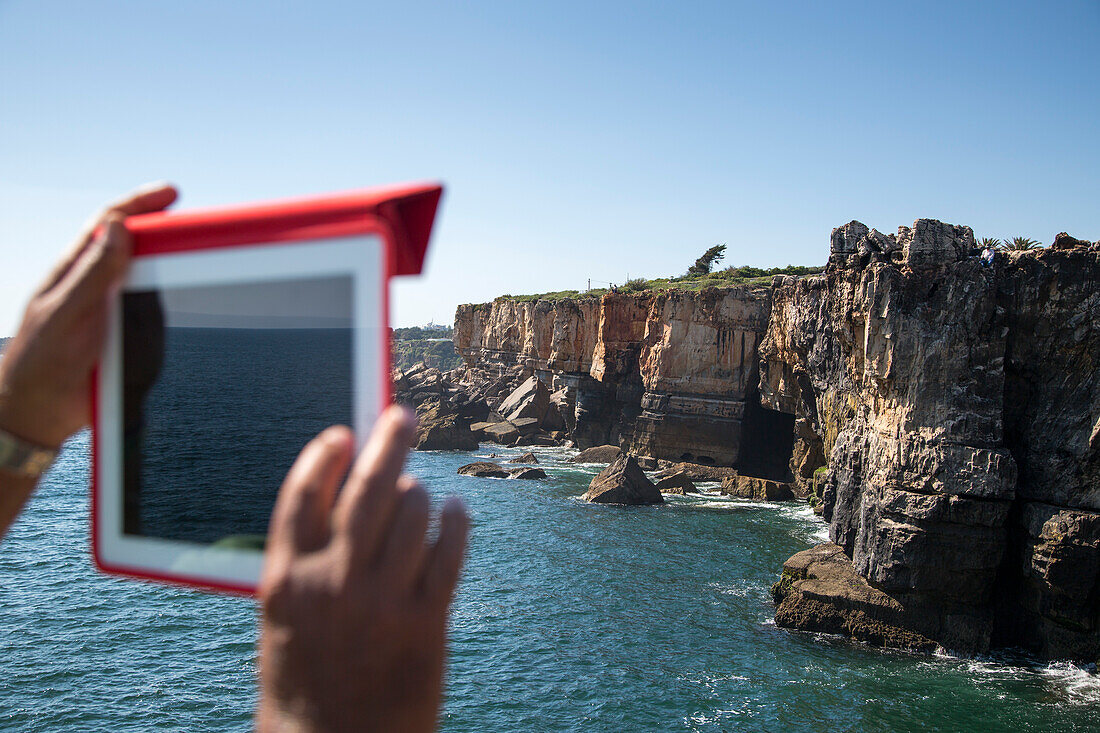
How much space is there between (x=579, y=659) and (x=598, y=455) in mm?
29230

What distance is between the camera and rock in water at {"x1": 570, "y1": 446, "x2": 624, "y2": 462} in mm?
47781

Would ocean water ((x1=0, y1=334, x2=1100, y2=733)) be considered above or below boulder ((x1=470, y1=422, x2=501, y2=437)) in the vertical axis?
below

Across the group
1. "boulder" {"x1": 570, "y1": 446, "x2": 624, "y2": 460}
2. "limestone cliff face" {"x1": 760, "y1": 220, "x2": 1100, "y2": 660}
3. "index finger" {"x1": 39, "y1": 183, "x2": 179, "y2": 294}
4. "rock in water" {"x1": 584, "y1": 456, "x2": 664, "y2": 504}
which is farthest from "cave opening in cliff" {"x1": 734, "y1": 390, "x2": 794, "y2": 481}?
"index finger" {"x1": 39, "y1": 183, "x2": 179, "y2": 294}

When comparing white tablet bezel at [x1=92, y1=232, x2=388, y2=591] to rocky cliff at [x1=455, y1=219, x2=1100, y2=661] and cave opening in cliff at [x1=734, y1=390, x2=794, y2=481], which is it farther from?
cave opening in cliff at [x1=734, y1=390, x2=794, y2=481]

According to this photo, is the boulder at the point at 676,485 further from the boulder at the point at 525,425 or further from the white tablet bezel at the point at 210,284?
the white tablet bezel at the point at 210,284

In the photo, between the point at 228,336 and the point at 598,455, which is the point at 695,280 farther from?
the point at 228,336

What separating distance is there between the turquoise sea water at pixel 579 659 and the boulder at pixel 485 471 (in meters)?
13.0

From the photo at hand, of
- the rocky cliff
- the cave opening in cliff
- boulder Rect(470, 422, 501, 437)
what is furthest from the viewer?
boulder Rect(470, 422, 501, 437)

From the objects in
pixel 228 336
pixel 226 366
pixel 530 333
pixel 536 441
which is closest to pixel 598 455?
pixel 536 441

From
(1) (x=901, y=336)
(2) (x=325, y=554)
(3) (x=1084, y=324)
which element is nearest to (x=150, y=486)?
(2) (x=325, y=554)

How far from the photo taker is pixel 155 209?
1730mm

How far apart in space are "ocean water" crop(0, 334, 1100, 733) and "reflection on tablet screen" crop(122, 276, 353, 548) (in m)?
15.2

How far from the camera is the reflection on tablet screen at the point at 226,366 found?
1.66 m

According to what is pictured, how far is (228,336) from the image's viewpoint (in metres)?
2.12
